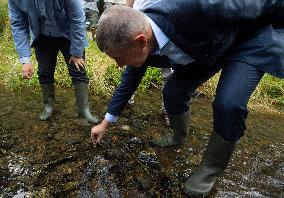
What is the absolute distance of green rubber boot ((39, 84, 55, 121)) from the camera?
4.08m

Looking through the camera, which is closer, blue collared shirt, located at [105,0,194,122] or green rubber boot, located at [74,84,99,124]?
blue collared shirt, located at [105,0,194,122]

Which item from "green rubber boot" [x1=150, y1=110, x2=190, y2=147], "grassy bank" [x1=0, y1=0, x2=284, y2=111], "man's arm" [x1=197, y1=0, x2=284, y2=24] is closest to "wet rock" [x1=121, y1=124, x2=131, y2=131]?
"green rubber boot" [x1=150, y1=110, x2=190, y2=147]

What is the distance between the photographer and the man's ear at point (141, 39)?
2.06 meters

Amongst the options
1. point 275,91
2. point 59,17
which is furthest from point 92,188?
point 275,91

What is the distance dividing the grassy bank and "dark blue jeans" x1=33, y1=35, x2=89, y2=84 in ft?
3.58

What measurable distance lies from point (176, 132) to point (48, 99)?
1.61m

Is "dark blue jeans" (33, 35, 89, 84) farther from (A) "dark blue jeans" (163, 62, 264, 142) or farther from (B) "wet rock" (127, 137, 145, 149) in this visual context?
(A) "dark blue jeans" (163, 62, 264, 142)

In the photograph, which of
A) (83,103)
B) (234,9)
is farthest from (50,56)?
(234,9)

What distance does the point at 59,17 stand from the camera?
3.56 m

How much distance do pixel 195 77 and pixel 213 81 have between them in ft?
9.50

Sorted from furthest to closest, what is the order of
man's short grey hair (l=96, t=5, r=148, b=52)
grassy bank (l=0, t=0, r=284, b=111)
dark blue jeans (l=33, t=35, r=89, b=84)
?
1. grassy bank (l=0, t=0, r=284, b=111)
2. dark blue jeans (l=33, t=35, r=89, b=84)
3. man's short grey hair (l=96, t=5, r=148, b=52)

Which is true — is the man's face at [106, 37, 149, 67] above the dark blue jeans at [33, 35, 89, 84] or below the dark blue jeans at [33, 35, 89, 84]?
above

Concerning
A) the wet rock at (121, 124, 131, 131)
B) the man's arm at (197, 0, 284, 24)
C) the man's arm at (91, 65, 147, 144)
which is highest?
the man's arm at (197, 0, 284, 24)

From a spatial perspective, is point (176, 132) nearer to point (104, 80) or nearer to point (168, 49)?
point (168, 49)
